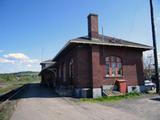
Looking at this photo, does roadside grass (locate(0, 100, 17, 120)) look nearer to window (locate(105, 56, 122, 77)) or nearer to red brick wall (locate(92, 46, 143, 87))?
red brick wall (locate(92, 46, 143, 87))

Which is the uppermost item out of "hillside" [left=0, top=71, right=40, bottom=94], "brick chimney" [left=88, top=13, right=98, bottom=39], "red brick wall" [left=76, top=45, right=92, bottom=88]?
"brick chimney" [left=88, top=13, right=98, bottom=39]

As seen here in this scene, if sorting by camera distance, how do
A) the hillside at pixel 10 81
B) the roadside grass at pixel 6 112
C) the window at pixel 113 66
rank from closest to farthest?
the roadside grass at pixel 6 112 < the window at pixel 113 66 < the hillside at pixel 10 81

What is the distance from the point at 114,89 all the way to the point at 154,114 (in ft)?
27.9

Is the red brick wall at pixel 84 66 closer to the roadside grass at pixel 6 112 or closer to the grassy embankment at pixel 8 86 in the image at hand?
the grassy embankment at pixel 8 86

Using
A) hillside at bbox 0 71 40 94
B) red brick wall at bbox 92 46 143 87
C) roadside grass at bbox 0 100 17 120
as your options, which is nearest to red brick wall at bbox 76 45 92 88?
red brick wall at bbox 92 46 143 87

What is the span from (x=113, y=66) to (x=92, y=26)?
4089 millimetres

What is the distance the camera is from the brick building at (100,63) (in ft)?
56.5

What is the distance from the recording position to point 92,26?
60.7 feet

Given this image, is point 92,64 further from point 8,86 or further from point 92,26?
point 8,86

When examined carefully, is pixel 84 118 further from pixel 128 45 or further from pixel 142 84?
pixel 142 84

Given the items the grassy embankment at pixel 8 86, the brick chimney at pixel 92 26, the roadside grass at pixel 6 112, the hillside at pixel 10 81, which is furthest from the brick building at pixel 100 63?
the hillside at pixel 10 81

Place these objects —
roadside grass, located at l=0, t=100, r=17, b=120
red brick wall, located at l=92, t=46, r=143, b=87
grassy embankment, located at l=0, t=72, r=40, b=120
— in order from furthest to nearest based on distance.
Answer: red brick wall, located at l=92, t=46, r=143, b=87, grassy embankment, located at l=0, t=72, r=40, b=120, roadside grass, located at l=0, t=100, r=17, b=120

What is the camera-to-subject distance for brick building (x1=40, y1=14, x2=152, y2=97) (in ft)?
56.5

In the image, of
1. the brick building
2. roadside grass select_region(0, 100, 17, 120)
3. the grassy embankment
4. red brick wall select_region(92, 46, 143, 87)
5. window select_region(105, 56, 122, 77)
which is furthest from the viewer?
window select_region(105, 56, 122, 77)
